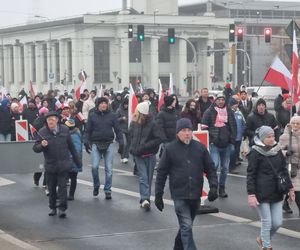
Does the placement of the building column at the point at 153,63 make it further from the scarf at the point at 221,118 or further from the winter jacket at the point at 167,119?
the scarf at the point at 221,118

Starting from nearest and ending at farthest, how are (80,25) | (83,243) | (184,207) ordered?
1. (184,207)
2. (83,243)
3. (80,25)

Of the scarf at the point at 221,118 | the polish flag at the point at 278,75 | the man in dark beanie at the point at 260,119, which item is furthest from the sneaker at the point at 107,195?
the polish flag at the point at 278,75

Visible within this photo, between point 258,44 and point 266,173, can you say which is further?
point 258,44

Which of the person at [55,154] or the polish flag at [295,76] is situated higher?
the polish flag at [295,76]

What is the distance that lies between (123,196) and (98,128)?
1226 mm

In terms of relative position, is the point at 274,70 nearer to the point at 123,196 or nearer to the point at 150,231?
the point at 123,196

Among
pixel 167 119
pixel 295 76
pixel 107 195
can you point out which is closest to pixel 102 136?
pixel 107 195

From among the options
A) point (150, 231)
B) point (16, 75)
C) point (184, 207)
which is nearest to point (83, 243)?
point (150, 231)

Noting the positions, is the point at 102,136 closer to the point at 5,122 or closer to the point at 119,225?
the point at 119,225

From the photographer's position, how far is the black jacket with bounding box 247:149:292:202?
27.6 feet

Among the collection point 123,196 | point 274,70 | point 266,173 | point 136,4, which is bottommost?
point 123,196

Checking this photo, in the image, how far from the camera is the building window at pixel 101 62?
98.0m

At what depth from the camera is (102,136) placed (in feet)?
42.2

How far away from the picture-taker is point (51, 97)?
73.7 ft
